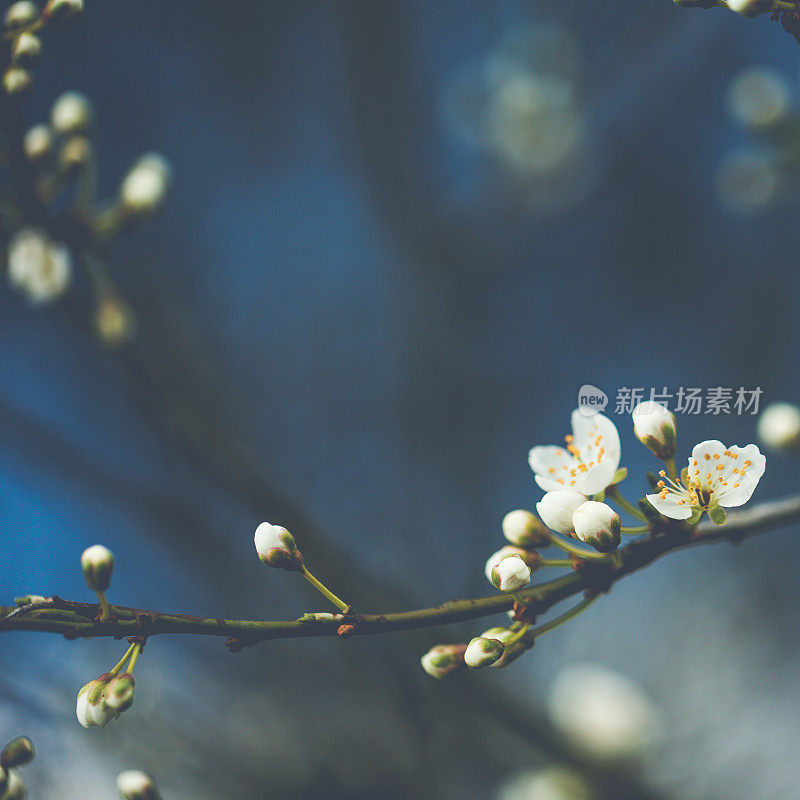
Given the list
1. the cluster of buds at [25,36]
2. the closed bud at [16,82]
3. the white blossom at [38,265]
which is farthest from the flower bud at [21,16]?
the white blossom at [38,265]

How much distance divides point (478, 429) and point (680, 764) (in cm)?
251

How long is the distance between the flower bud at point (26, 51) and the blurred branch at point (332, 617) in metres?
0.95

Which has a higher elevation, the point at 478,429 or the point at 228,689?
the point at 478,429

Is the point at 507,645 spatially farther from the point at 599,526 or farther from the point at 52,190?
the point at 52,190

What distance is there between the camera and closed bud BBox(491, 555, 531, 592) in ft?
3.14

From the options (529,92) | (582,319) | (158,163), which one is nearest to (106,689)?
(158,163)

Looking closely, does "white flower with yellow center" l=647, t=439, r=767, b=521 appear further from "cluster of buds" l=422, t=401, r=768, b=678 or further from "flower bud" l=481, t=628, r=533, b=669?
"flower bud" l=481, t=628, r=533, b=669

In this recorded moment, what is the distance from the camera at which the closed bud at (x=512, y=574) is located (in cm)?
96

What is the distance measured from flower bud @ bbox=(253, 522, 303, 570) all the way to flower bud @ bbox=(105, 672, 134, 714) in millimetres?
226

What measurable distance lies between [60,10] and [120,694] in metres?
1.17

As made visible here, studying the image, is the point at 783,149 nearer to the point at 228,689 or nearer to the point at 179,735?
the point at 179,735

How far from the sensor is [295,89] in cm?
499

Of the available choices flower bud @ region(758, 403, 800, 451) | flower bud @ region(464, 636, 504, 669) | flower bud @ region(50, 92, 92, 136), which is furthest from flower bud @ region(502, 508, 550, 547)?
flower bud @ region(50, 92, 92, 136)

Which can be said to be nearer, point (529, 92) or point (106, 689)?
point (106, 689)
